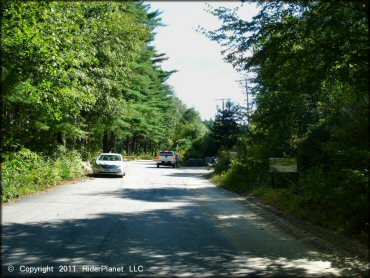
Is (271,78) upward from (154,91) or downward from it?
downward

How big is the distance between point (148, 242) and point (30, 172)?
9102 mm

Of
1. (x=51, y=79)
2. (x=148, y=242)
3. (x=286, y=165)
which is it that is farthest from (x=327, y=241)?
(x=51, y=79)

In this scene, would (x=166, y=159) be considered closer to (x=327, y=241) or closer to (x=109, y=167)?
(x=109, y=167)

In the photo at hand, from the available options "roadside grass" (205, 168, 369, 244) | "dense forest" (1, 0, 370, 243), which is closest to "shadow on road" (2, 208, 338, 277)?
"roadside grass" (205, 168, 369, 244)

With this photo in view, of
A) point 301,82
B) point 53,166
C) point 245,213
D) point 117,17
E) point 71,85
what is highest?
point 117,17

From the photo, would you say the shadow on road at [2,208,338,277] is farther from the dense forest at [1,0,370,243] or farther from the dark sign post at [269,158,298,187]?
the dark sign post at [269,158,298,187]

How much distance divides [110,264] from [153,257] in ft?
2.68

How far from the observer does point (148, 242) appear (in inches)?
298

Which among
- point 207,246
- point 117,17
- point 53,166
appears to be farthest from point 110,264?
point 117,17

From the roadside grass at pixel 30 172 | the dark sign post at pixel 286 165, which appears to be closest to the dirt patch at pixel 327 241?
the dark sign post at pixel 286 165

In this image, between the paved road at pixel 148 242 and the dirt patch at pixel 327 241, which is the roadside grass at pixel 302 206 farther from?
the paved road at pixel 148 242

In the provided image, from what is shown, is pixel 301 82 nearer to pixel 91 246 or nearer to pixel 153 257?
pixel 153 257

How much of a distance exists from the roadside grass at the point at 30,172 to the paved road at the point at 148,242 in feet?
2.72

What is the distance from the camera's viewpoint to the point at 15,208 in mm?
10906
